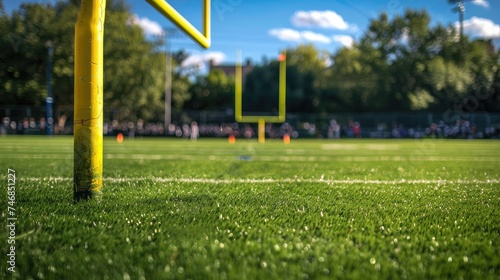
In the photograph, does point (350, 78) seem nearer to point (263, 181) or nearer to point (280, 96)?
point (280, 96)

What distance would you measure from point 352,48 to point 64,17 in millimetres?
42374

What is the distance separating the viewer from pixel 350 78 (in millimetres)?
47469

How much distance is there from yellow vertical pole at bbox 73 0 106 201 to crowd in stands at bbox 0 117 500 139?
28.3 meters

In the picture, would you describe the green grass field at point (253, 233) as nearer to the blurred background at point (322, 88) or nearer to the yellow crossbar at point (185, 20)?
the yellow crossbar at point (185, 20)

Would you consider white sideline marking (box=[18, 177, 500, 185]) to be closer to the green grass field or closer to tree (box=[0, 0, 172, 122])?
the green grass field

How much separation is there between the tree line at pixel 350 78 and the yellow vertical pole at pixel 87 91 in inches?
994

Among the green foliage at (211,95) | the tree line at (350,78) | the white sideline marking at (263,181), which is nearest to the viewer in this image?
the white sideline marking at (263,181)

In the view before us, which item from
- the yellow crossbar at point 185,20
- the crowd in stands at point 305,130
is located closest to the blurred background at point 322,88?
the crowd in stands at point 305,130

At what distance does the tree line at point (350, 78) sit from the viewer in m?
31.9

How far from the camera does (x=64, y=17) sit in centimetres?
956

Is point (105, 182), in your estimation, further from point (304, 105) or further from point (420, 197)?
point (304, 105)

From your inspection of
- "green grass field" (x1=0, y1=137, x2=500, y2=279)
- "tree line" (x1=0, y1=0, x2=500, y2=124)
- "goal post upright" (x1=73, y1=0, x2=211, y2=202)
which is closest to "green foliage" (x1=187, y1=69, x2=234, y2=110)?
"tree line" (x1=0, y1=0, x2=500, y2=124)

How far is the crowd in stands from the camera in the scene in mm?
32344

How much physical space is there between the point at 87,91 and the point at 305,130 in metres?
33.0
